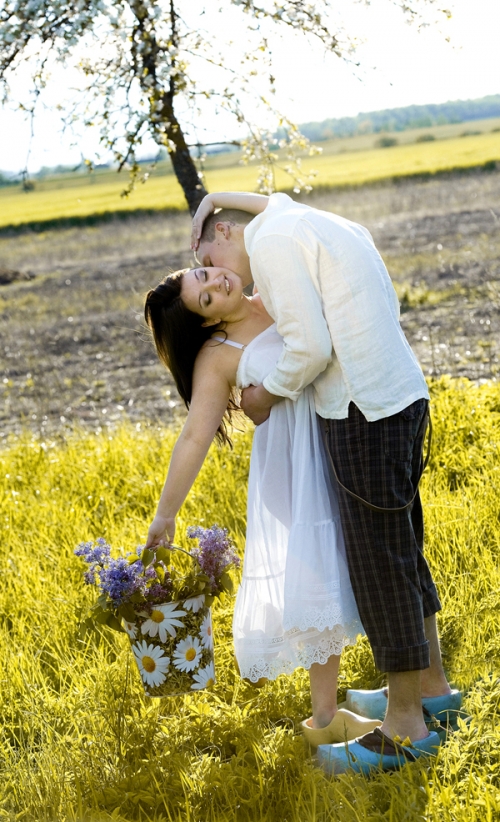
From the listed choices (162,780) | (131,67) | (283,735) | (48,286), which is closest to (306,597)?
(283,735)

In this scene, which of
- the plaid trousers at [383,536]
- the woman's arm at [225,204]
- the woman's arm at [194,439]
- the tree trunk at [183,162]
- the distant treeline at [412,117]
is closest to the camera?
the plaid trousers at [383,536]

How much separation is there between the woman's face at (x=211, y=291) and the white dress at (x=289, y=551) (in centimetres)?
14

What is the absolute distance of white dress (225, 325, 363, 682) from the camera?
7.81ft

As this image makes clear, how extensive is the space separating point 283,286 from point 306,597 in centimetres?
84

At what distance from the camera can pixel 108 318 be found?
13.3m

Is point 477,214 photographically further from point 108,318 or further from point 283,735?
point 283,735

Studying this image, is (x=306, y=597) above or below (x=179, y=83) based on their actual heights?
below

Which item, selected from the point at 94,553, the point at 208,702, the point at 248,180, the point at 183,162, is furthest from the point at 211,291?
the point at 248,180

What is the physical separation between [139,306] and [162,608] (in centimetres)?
1213

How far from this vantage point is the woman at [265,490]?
2.41 meters

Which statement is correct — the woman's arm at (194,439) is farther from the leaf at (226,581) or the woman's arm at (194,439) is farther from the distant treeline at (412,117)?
the distant treeline at (412,117)

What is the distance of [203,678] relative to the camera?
254 cm

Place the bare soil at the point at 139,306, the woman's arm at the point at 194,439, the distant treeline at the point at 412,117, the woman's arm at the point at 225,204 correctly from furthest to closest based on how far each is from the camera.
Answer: the distant treeline at the point at 412,117
the bare soil at the point at 139,306
the woman's arm at the point at 225,204
the woman's arm at the point at 194,439

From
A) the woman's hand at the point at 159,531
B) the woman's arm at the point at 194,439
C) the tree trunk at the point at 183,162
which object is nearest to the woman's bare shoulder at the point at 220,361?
the woman's arm at the point at 194,439
